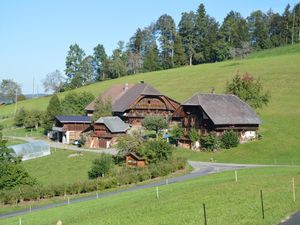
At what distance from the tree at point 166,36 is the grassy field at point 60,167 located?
3814 inches

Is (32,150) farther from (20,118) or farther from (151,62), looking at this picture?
(151,62)

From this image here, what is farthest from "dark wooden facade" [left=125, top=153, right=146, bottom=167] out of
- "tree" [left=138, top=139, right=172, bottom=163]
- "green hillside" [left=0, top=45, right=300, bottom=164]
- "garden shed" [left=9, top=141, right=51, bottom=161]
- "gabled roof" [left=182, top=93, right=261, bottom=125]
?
"garden shed" [left=9, top=141, right=51, bottom=161]

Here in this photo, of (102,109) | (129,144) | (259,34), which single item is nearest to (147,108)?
→ (102,109)

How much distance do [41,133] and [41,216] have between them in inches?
2663

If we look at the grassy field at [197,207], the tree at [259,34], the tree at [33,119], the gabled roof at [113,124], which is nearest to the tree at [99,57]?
the tree at [259,34]

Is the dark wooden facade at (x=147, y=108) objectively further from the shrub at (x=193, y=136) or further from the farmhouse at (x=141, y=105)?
the shrub at (x=193, y=136)

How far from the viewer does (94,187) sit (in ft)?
147

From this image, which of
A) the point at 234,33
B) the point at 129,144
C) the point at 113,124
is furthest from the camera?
the point at 234,33

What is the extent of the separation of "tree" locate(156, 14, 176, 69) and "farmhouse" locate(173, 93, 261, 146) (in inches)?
3593

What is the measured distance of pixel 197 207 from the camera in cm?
2416

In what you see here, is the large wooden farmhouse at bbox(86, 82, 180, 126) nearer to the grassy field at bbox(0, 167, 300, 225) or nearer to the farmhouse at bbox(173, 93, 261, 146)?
the farmhouse at bbox(173, 93, 261, 146)

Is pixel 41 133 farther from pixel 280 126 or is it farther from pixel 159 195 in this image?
pixel 159 195

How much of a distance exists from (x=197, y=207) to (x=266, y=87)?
3072 inches

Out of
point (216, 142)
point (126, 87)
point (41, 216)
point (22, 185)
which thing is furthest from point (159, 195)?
point (126, 87)
